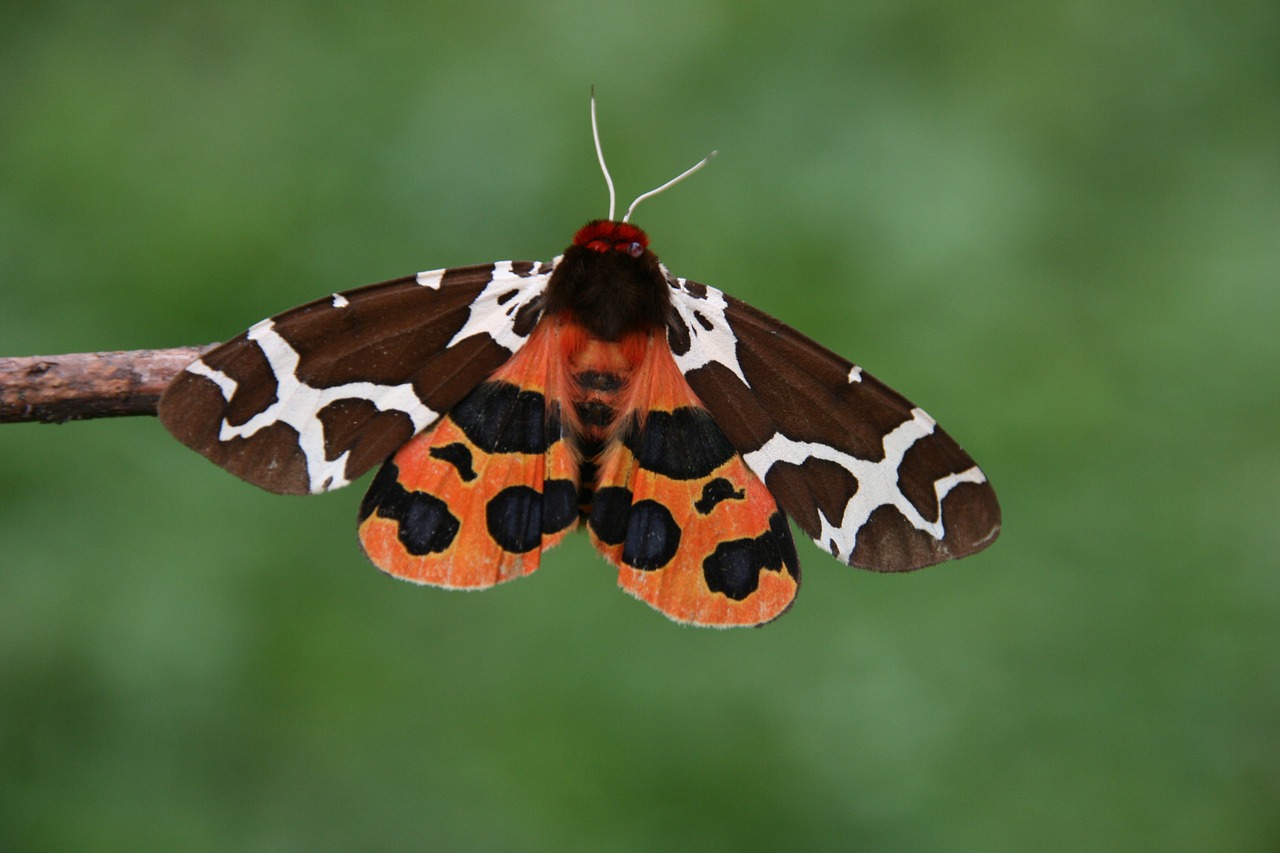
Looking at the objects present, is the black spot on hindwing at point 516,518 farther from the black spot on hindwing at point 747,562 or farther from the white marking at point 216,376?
the white marking at point 216,376

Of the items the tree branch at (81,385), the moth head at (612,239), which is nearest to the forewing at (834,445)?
the moth head at (612,239)

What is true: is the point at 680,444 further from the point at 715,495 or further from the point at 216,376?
the point at 216,376

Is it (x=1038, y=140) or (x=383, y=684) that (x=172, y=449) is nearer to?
(x=383, y=684)

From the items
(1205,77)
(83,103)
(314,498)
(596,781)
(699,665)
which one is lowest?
(596,781)

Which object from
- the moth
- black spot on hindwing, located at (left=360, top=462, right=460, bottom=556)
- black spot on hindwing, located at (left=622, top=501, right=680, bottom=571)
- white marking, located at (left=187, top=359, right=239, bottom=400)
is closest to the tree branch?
white marking, located at (left=187, top=359, right=239, bottom=400)

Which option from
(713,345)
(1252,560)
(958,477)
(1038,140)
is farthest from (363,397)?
(1038,140)
